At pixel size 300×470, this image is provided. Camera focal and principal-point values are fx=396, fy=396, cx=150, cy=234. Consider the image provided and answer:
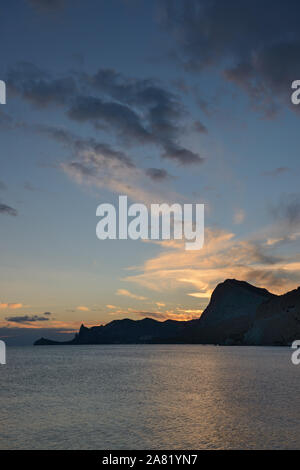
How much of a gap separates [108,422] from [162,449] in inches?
416

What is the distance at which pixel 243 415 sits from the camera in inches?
1633

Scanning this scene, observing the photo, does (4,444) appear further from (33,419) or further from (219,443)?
(219,443)

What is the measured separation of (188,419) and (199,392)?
2230 cm

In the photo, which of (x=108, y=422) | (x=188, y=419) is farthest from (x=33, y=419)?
(x=188, y=419)

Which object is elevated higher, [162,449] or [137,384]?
[162,449]
